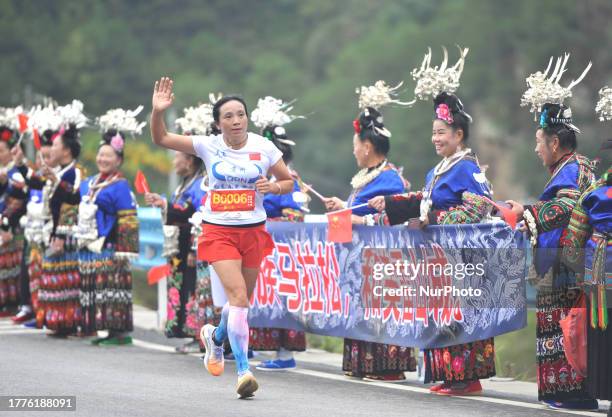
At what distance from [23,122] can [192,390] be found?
20.2 feet

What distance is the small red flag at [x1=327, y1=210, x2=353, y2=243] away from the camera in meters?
11.8

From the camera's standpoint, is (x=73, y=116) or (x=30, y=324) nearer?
(x=73, y=116)

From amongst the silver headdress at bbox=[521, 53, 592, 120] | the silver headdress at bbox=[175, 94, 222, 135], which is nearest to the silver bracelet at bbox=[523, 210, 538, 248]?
the silver headdress at bbox=[521, 53, 592, 120]

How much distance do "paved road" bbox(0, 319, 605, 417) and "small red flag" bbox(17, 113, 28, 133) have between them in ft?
11.1

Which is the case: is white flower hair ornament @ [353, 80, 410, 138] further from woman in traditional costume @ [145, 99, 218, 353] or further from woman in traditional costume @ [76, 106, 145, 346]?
woman in traditional costume @ [76, 106, 145, 346]

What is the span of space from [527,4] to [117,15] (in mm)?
25378

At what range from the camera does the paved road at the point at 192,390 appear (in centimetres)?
980

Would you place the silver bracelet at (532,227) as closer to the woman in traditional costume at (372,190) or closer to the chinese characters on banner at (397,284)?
the chinese characters on banner at (397,284)

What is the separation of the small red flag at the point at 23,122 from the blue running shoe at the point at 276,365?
4.87 meters

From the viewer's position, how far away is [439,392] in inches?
428

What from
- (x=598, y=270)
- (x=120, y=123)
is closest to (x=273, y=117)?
(x=120, y=123)

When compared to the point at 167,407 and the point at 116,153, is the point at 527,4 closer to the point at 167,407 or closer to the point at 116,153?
the point at 116,153

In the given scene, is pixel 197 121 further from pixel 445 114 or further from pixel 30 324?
pixel 30 324

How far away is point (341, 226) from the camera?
38.8 ft
